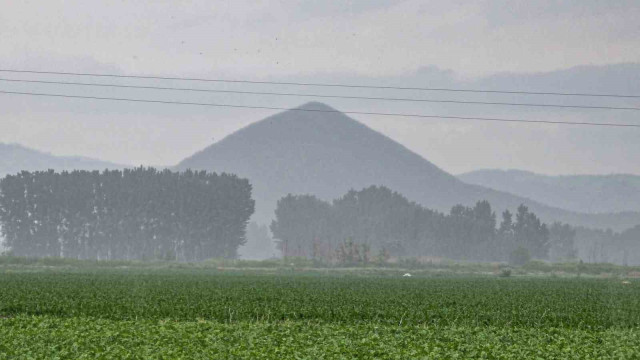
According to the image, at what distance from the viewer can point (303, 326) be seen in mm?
33344

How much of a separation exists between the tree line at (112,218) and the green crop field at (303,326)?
11192 cm

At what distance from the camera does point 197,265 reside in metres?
133

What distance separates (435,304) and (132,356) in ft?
75.9

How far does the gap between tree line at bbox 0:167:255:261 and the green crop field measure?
367 ft

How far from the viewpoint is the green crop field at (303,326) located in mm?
25953

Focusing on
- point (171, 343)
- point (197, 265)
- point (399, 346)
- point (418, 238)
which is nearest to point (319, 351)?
point (399, 346)

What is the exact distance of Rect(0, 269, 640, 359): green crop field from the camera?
26.0 metres

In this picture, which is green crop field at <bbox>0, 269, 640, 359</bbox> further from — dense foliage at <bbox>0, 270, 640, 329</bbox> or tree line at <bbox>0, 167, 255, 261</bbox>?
tree line at <bbox>0, 167, 255, 261</bbox>

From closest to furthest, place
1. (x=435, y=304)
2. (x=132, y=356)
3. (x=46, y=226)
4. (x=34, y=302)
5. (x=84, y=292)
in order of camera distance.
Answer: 1. (x=132, y=356)
2. (x=34, y=302)
3. (x=435, y=304)
4. (x=84, y=292)
5. (x=46, y=226)

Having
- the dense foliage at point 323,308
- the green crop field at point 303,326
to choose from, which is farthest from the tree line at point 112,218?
the green crop field at point 303,326

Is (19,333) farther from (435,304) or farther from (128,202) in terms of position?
(128,202)

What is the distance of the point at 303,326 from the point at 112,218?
437 feet

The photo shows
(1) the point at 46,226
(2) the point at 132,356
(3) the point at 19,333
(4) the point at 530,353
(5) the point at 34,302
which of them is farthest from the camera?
(1) the point at 46,226

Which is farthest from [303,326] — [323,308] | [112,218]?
[112,218]
